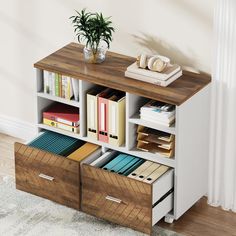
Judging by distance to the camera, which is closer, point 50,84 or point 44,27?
point 50,84

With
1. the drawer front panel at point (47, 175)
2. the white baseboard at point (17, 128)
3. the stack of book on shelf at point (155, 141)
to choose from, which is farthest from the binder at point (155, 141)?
the white baseboard at point (17, 128)

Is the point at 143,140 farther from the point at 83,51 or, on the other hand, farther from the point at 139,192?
the point at 83,51

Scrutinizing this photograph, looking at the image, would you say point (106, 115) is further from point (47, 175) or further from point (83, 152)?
point (47, 175)

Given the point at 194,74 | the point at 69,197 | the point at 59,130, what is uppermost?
the point at 194,74

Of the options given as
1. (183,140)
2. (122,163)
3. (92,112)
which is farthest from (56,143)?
(183,140)

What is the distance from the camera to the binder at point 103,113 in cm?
428

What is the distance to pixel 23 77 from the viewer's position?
16.5 feet

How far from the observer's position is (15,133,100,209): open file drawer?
14.2 feet

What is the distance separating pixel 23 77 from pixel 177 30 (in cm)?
117

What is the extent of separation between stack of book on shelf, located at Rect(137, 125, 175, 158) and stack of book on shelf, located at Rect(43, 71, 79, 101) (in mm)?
423

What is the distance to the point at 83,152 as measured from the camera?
4.38 m

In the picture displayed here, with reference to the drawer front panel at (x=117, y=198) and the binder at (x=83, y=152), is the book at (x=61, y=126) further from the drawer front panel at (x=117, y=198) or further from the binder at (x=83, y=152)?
the drawer front panel at (x=117, y=198)

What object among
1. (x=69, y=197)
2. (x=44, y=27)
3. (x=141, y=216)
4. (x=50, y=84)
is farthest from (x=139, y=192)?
(x=44, y=27)

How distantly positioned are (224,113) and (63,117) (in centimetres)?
88
